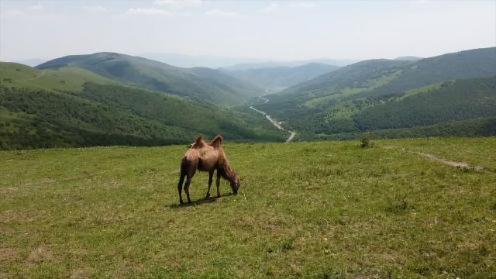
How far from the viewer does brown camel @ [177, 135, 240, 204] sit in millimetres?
25109

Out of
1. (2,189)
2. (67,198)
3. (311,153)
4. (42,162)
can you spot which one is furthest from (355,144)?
(42,162)

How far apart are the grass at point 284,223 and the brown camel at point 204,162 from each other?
1.20 m

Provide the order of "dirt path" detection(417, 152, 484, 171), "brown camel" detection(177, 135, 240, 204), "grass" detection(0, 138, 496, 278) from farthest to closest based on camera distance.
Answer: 1. "dirt path" detection(417, 152, 484, 171)
2. "brown camel" detection(177, 135, 240, 204)
3. "grass" detection(0, 138, 496, 278)

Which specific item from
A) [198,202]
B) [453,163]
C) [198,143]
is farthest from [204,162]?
[453,163]

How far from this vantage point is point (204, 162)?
25.6 metres

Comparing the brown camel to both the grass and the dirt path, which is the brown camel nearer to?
the grass

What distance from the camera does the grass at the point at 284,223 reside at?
16203 millimetres

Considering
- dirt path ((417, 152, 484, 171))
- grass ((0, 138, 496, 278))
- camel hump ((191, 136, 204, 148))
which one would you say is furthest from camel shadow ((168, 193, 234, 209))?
dirt path ((417, 152, 484, 171))

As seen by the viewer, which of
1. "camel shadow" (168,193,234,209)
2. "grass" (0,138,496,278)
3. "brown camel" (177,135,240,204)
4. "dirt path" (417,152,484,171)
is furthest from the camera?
"dirt path" (417,152,484,171)

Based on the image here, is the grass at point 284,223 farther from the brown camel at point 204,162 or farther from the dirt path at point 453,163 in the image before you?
the brown camel at point 204,162

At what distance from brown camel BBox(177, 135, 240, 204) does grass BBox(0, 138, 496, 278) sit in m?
1.20

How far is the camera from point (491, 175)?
80.6 ft

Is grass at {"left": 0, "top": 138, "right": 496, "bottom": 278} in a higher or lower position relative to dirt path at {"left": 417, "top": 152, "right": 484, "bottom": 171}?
lower

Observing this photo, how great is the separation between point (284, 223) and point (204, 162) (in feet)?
22.8
